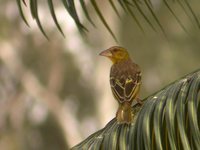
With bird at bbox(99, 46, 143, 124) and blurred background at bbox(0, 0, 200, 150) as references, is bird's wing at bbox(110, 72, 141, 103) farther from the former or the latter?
blurred background at bbox(0, 0, 200, 150)

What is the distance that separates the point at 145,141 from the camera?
2.21 m

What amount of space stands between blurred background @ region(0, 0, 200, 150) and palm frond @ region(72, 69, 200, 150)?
794cm

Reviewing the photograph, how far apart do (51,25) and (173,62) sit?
189cm

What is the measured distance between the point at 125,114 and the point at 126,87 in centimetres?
48

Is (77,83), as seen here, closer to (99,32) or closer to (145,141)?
(99,32)

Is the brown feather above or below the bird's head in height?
below

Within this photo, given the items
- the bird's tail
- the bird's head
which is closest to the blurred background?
the bird's head

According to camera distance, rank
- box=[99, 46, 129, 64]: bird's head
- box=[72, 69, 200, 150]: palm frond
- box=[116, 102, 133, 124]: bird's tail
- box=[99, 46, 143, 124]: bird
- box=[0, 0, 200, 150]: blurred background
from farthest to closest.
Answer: box=[0, 0, 200, 150]: blurred background, box=[99, 46, 129, 64]: bird's head, box=[99, 46, 143, 124]: bird, box=[116, 102, 133, 124]: bird's tail, box=[72, 69, 200, 150]: palm frond

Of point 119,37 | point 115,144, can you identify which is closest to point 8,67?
point 119,37

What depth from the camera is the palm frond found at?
85.9 inches

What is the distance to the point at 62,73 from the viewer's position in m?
10.8

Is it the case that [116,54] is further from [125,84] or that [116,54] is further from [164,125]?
[164,125]

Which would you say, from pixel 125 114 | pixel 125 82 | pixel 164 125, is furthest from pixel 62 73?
pixel 164 125

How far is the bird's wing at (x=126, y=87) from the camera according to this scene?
2960 mm
